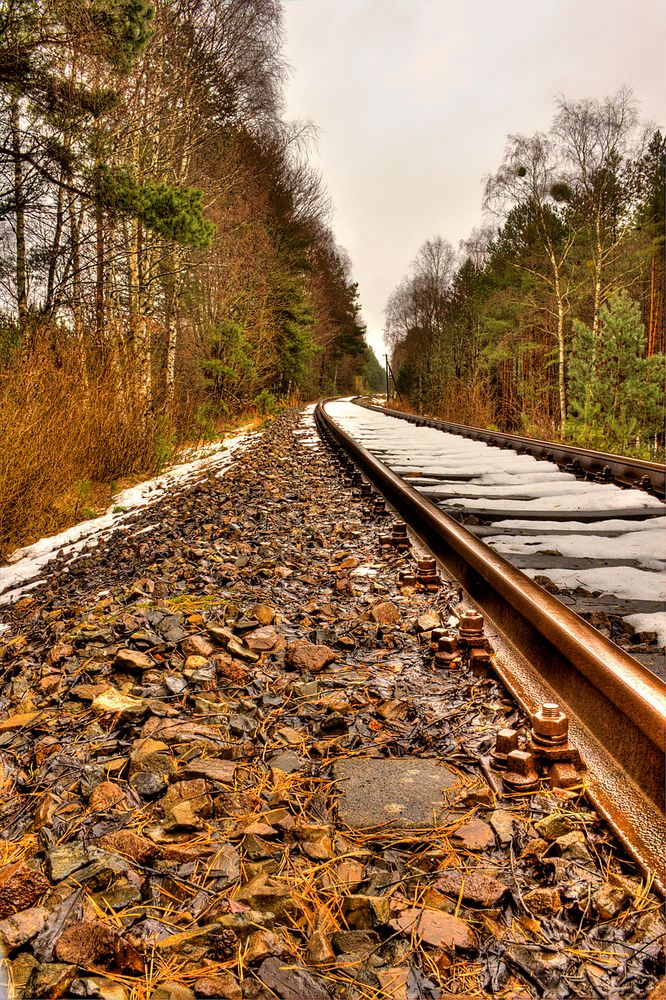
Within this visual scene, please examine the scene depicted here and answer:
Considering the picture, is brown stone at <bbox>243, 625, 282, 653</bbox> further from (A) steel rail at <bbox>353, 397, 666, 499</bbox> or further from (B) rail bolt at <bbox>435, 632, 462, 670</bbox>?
(A) steel rail at <bbox>353, 397, 666, 499</bbox>

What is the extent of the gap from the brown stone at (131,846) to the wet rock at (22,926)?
17cm

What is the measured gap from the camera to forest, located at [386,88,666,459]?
1036 centimetres

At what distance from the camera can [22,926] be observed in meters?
1.03

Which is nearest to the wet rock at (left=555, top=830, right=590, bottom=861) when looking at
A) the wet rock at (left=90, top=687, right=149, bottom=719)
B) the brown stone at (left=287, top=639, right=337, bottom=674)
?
the brown stone at (left=287, top=639, right=337, bottom=674)

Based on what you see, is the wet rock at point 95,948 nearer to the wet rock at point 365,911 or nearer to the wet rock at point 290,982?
the wet rock at point 290,982

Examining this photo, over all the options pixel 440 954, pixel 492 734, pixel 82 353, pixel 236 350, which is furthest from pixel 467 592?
pixel 236 350

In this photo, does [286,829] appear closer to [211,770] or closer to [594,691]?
[211,770]

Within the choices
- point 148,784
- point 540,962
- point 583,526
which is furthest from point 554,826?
point 583,526

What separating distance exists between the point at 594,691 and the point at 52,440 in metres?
4.95

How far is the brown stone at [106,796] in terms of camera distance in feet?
4.46

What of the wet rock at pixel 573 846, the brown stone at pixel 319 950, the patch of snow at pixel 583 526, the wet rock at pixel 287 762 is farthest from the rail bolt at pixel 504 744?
the patch of snow at pixel 583 526

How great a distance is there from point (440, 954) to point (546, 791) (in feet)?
1.50

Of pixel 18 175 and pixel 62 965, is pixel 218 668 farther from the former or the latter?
pixel 18 175

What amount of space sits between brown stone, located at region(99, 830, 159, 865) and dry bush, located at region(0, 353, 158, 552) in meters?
4.03
